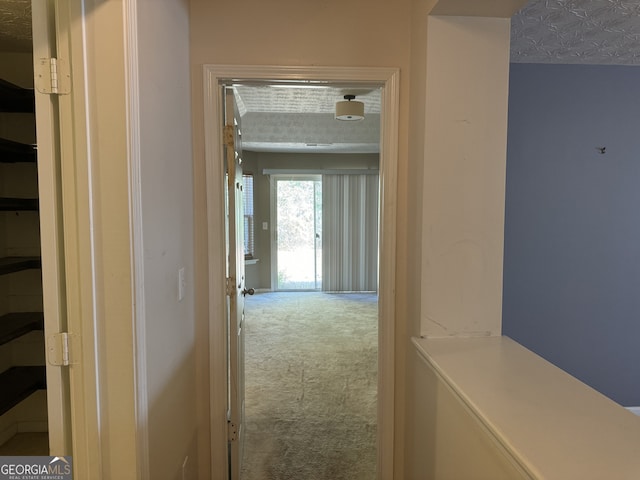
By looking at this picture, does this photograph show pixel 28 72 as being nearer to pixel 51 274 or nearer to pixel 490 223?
pixel 51 274

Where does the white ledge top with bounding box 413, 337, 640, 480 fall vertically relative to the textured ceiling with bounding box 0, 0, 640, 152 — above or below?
below

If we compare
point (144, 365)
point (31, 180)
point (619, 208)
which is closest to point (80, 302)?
point (144, 365)

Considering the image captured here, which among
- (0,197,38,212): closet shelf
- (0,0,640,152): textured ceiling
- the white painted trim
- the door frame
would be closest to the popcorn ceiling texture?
(0,0,640,152): textured ceiling

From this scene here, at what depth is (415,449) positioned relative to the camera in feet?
5.69

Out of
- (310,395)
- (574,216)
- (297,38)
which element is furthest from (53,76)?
(574,216)

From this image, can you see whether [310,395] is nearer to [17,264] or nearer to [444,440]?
[444,440]

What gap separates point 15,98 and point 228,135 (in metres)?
1.36

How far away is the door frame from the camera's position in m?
1.83

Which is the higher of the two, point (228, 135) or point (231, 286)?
point (228, 135)

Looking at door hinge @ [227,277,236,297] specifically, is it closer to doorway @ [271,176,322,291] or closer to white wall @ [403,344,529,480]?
white wall @ [403,344,529,480]

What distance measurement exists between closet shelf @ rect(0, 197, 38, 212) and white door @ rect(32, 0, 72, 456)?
1.43m

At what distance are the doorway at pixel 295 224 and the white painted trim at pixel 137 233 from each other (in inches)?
213

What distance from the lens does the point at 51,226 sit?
1.10 m

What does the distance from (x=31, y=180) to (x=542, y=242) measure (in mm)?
3359
